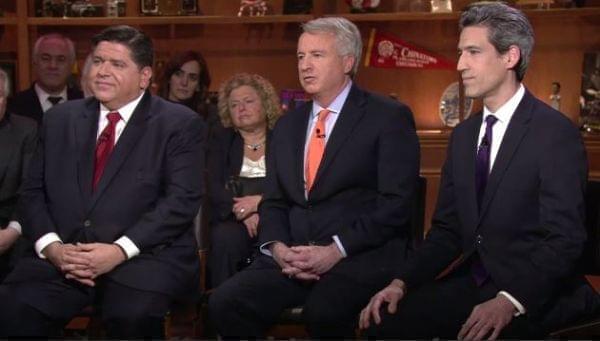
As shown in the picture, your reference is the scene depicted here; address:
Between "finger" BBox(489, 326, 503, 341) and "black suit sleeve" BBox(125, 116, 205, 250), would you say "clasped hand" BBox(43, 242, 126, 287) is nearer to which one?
"black suit sleeve" BBox(125, 116, 205, 250)

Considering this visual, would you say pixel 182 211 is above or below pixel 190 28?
below

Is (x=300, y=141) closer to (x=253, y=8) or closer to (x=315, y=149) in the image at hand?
(x=315, y=149)

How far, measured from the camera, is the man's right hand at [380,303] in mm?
3171

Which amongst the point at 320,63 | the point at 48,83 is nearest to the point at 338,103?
the point at 320,63

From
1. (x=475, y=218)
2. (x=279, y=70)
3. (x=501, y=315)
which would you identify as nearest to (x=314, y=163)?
(x=475, y=218)

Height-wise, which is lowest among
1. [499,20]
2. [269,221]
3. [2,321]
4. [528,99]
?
[2,321]

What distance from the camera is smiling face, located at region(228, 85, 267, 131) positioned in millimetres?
4648

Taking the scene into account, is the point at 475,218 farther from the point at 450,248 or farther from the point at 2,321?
the point at 2,321

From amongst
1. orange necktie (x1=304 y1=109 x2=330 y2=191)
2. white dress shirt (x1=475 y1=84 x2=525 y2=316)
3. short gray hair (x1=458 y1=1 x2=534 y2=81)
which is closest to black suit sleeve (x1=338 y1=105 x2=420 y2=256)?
orange necktie (x1=304 y1=109 x2=330 y2=191)

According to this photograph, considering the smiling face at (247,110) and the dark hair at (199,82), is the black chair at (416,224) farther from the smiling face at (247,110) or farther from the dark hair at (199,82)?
the dark hair at (199,82)

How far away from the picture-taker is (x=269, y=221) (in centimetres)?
371

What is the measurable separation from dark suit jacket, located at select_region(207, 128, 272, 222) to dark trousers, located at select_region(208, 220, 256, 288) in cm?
20

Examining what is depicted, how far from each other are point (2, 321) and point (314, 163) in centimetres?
118

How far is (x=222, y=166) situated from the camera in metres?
4.62
